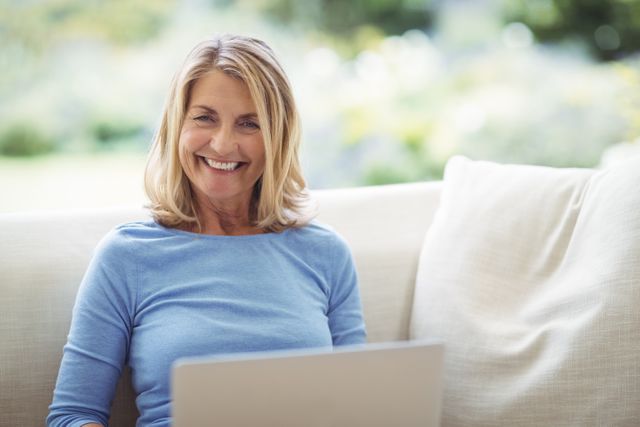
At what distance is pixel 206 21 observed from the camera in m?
4.35

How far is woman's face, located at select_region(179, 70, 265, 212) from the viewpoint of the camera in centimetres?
154

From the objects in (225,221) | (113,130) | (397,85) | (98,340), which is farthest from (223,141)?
(397,85)

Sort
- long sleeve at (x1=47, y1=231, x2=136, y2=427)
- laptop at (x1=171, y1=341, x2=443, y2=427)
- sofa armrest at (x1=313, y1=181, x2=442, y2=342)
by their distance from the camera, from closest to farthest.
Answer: laptop at (x1=171, y1=341, x2=443, y2=427), long sleeve at (x1=47, y1=231, x2=136, y2=427), sofa armrest at (x1=313, y1=181, x2=442, y2=342)

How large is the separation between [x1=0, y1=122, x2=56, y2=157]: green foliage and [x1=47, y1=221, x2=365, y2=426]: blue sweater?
111 inches

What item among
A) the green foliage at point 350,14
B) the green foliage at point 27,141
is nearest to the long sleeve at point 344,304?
the green foliage at point 27,141

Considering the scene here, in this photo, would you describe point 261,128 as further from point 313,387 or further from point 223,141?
point 313,387

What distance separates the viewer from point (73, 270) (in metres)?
1.60

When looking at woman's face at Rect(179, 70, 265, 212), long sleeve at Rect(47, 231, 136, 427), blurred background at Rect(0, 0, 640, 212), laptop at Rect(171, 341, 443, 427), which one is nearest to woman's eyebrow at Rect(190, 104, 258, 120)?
woman's face at Rect(179, 70, 265, 212)

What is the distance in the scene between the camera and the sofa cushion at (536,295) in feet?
4.86

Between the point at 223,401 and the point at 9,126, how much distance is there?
138 inches

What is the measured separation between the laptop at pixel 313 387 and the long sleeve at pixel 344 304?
568 millimetres

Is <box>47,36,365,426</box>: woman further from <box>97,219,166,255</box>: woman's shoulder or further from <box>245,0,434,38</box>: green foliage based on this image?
<box>245,0,434,38</box>: green foliage

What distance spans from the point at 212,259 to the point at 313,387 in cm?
59

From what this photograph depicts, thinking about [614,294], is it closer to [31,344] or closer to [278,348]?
→ [278,348]
